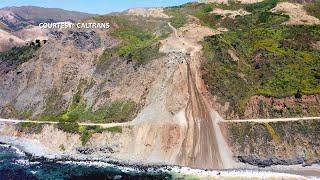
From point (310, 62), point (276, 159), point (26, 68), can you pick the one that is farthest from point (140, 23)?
point (276, 159)

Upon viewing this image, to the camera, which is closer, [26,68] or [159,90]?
[159,90]

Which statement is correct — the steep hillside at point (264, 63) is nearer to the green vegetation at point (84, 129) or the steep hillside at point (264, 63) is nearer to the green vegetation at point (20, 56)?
the green vegetation at point (84, 129)

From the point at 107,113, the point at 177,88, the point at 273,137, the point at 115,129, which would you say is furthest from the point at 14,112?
the point at 273,137

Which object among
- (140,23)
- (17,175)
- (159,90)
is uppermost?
(140,23)

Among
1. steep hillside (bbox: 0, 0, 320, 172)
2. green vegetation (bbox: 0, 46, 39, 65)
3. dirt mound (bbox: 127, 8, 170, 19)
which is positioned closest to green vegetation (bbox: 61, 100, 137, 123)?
steep hillside (bbox: 0, 0, 320, 172)

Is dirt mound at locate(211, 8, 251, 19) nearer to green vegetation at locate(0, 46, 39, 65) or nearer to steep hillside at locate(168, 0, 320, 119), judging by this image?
steep hillside at locate(168, 0, 320, 119)

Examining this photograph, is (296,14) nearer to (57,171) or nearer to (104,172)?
(104,172)

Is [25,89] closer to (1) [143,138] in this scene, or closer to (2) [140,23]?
(2) [140,23]

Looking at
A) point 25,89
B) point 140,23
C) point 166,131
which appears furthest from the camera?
point 140,23
